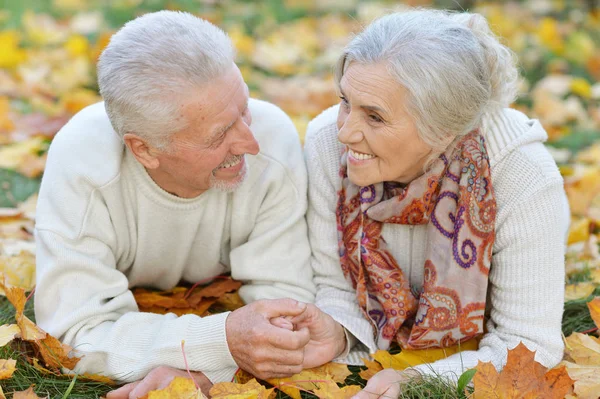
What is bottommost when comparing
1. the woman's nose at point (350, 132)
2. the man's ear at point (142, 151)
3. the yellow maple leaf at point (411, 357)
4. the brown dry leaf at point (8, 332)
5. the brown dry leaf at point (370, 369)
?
the brown dry leaf at point (370, 369)

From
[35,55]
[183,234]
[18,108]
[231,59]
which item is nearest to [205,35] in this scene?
[231,59]

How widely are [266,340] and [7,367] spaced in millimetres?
866

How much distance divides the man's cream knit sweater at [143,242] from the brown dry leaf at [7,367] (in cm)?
20

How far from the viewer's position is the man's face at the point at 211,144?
254 cm

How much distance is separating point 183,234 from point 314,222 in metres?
0.53

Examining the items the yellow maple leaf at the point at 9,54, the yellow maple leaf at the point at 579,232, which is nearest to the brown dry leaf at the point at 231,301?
the yellow maple leaf at the point at 579,232

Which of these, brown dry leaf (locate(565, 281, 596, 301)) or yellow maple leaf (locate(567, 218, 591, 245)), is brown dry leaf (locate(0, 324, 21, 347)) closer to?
brown dry leaf (locate(565, 281, 596, 301))

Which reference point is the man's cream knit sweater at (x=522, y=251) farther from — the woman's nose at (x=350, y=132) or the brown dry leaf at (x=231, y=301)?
the brown dry leaf at (x=231, y=301)

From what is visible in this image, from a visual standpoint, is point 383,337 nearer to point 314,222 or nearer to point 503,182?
point 314,222

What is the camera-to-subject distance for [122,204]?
2791mm

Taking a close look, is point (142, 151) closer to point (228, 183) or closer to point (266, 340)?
point (228, 183)

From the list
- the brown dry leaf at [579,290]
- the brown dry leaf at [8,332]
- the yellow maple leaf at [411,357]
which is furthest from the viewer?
the brown dry leaf at [579,290]

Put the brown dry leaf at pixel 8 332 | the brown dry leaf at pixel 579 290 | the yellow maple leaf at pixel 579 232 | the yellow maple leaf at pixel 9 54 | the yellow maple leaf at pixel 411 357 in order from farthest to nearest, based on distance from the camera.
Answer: the yellow maple leaf at pixel 9 54, the yellow maple leaf at pixel 579 232, the brown dry leaf at pixel 579 290, the yellow maple leaf at pixel 411 357, the brown dry leaf at pixel 8 332

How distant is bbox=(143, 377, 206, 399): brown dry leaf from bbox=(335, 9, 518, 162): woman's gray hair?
1.14 meters
